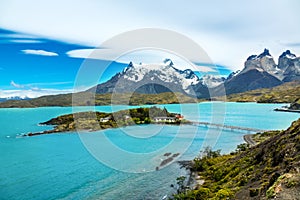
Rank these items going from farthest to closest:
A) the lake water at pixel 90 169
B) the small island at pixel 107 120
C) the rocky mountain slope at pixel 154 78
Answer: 1. the small island at pixel 107 120
2. the lake water at pixel 90 169
3. the rocky mountain slope at pixel 154 78

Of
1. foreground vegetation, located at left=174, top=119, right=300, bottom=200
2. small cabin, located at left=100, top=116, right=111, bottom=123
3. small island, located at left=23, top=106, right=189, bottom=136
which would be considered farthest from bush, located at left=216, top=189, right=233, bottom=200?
small cabin, located at left=100, top=116, right=111, bottom=123

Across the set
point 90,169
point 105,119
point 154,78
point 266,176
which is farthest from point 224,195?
point 105,119

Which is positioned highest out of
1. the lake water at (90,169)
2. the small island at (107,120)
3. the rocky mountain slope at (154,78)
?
the rocky mountain slope at (154,78)

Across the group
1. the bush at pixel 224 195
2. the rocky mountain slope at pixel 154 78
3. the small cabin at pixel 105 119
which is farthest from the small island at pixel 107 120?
the bush at pixel 224 195

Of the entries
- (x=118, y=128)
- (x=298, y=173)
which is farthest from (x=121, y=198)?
(x=118, y=128)

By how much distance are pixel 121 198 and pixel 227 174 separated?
27.7 ft

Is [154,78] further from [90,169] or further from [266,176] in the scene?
[90,169]

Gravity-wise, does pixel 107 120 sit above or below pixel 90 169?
above

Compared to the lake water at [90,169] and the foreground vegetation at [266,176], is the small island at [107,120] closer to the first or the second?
the lake water at [90,169]

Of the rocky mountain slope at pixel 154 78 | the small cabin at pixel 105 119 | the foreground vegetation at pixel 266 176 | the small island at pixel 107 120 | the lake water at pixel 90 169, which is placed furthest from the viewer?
the small cabin at pixel 105 119

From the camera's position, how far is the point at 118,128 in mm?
64938

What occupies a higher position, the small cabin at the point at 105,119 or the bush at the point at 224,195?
the bush at the point at 224,195

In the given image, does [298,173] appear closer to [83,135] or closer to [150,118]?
[83,135]

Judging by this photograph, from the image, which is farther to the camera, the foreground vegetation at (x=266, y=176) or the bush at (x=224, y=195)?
the bush at (x=224, y=195)
